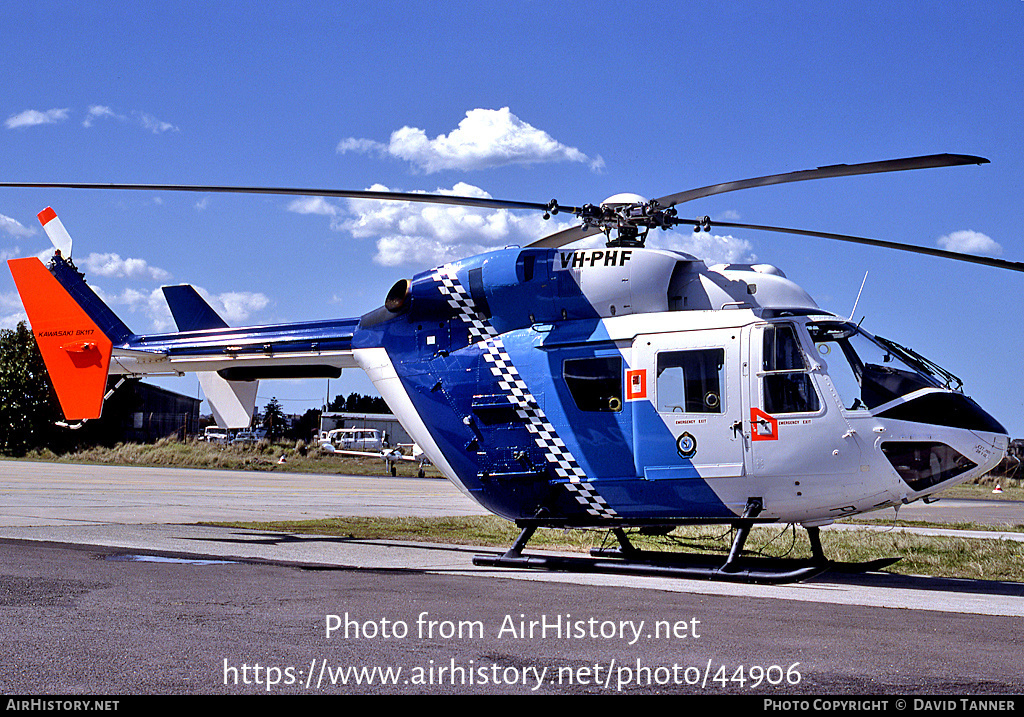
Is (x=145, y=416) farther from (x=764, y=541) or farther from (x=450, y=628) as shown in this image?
(x=450, y=628)

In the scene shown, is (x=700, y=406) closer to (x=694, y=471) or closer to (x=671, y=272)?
(x=694, y=471)

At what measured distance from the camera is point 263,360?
14.7 meters

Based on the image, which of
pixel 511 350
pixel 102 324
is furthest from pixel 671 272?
pixel 102 324

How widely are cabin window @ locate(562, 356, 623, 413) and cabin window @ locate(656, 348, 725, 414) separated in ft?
1.79

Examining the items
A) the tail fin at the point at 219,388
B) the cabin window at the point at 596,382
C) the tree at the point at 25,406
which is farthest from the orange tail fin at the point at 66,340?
the tree at the point at 25,406

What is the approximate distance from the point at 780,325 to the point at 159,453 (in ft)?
156

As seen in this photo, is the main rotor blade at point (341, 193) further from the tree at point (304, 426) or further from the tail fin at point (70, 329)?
the tree at point (304, 426)

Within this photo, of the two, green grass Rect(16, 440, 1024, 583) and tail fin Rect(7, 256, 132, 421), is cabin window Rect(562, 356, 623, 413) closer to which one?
green grass Rect(16, 440, 1024, 583)

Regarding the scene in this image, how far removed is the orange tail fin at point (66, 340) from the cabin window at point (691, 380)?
990cm

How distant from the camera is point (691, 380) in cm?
1087

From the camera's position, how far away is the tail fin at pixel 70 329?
15859mm

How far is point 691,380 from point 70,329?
1140cm

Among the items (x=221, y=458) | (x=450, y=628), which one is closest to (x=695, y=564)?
(x=450, y=628)

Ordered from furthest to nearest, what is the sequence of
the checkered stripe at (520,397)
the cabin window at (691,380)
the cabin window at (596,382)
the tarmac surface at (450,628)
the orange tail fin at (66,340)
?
the orange tail fin at (66,340), the checkered stripe at (520,397), the cabin window at (596,382), the cabin window at (691,380), the tarmac surface at (450,628)
